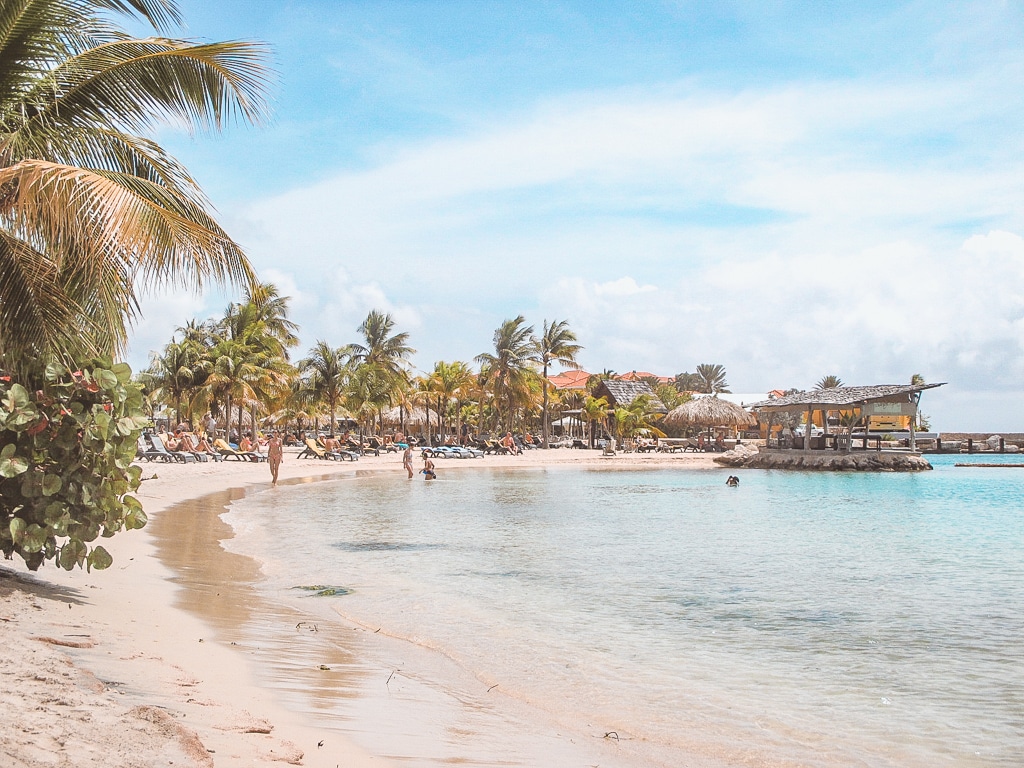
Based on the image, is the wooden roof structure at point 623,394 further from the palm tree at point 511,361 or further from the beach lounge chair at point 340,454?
the beach lounge chair at point 340,454

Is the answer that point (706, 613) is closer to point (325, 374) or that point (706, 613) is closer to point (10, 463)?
point (10, 463)

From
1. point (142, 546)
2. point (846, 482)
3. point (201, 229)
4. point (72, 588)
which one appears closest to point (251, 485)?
point (142, 546)

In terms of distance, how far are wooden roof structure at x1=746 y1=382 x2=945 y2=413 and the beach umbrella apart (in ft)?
24.2

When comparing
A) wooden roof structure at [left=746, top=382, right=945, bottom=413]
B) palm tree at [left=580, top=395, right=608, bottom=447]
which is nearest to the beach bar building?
wooden roof structure at [left=746, top=382, right=945, bottom=413]

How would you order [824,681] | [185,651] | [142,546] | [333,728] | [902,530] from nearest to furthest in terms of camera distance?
[333,728] < [185,651] < [824,681] < [142,546] < [902,530]

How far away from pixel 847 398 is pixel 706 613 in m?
33.5

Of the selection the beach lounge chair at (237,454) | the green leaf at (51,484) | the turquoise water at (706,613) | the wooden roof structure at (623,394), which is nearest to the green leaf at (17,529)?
the green leaf at (51,484)

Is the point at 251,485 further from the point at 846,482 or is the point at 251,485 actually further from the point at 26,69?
the point at 846,482

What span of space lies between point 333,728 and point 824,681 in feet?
12.1

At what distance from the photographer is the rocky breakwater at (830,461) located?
39031 mm

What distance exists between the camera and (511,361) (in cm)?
4712

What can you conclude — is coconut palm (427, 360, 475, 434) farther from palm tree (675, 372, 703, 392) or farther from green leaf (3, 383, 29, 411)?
palm tree (675, 372, 703, 392)

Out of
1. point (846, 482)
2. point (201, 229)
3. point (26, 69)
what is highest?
point (26, 69)

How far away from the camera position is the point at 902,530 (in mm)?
16297
